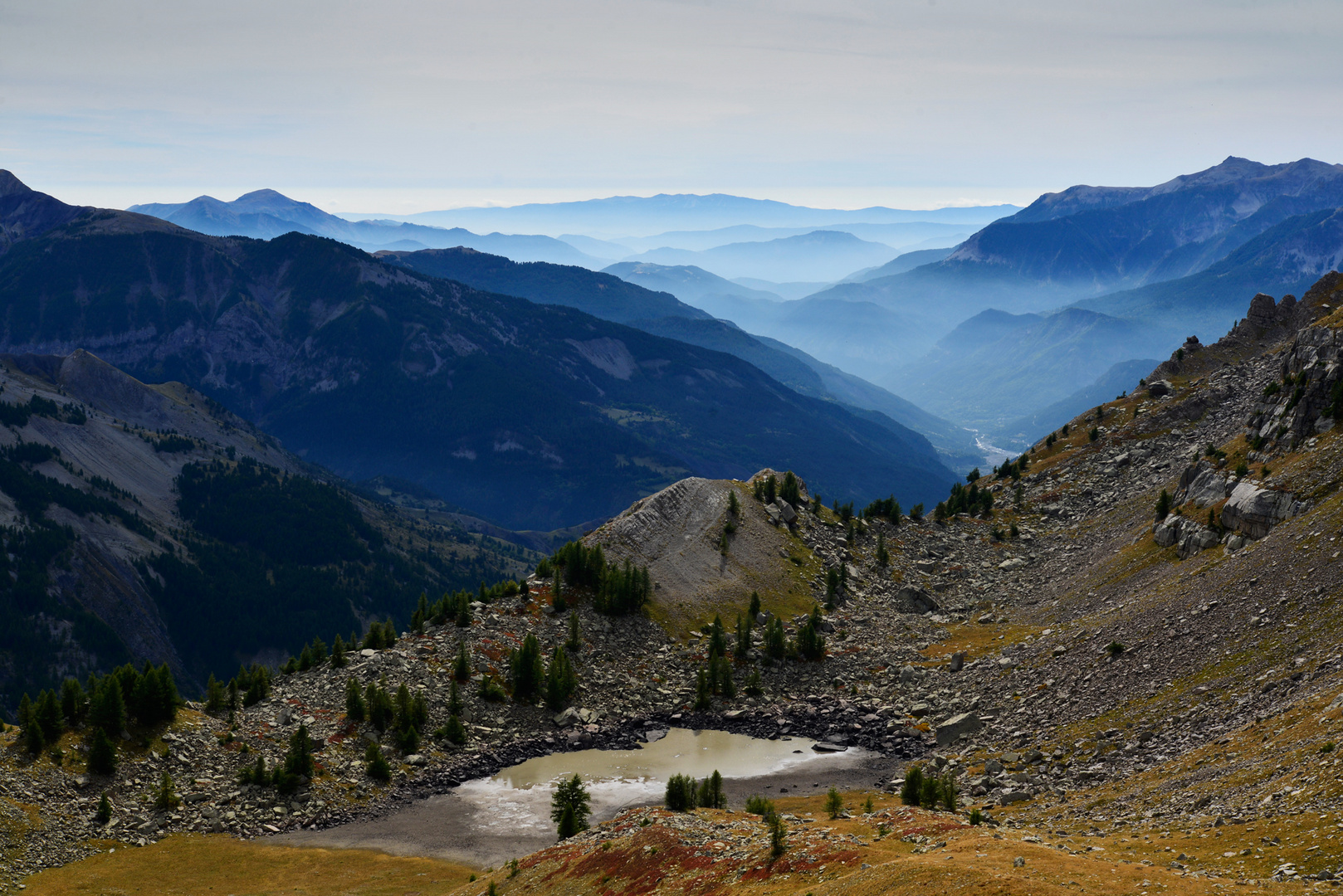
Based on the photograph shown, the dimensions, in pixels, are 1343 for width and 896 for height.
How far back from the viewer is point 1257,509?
94.6 m

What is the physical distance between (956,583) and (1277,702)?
253ft

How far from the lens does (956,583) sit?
139 metres

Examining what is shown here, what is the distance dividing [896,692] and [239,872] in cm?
6890

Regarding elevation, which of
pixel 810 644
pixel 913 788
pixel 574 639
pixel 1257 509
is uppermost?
pixel 1257 509

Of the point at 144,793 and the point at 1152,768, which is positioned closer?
the point at 1152,768

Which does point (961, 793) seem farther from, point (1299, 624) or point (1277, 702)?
point (1299, 624)

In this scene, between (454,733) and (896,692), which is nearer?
(454,733)

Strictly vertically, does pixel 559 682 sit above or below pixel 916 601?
below

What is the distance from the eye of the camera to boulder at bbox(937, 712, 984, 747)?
3450 inches

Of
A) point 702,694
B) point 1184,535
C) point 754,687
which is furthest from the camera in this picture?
point 754,687

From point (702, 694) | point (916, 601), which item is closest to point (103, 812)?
point (702, 694)

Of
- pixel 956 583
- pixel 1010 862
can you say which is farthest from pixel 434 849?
pixel 956 583

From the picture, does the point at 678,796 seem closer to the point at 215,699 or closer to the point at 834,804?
the point at 834,804

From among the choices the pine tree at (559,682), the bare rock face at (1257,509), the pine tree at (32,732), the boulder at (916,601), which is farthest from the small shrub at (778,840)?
the boulder at (916,601)
